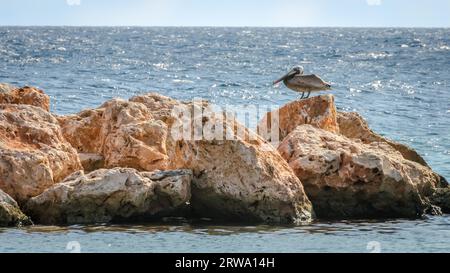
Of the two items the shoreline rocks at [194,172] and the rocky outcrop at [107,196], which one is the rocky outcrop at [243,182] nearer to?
the shoreline rocks at [194,172]

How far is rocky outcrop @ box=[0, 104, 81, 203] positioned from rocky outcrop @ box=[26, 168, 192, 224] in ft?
0.96

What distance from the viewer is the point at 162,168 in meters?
13.7

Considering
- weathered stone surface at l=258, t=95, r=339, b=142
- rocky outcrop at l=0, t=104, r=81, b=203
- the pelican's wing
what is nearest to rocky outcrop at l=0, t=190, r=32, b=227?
rocky outcrop at l=0, t=104, r=81, b=203

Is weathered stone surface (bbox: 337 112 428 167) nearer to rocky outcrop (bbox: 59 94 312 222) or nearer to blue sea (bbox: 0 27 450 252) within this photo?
blue sea (bbox: 0 27 450 252)

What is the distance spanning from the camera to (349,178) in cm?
1343

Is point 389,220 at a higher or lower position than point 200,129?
lower

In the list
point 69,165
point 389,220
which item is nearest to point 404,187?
point 389,220

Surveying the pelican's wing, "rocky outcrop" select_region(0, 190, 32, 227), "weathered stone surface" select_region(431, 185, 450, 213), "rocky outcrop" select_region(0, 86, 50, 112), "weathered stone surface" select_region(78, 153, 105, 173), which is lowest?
"weathered stone surface" select_region(431, 185, 450, 213)

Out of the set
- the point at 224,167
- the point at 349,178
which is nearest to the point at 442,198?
the point at 349,178

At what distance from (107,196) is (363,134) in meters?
5.06

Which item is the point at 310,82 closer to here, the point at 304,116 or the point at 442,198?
the point at 304,116

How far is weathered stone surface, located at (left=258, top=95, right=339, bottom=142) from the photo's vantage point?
15070 millimetres
